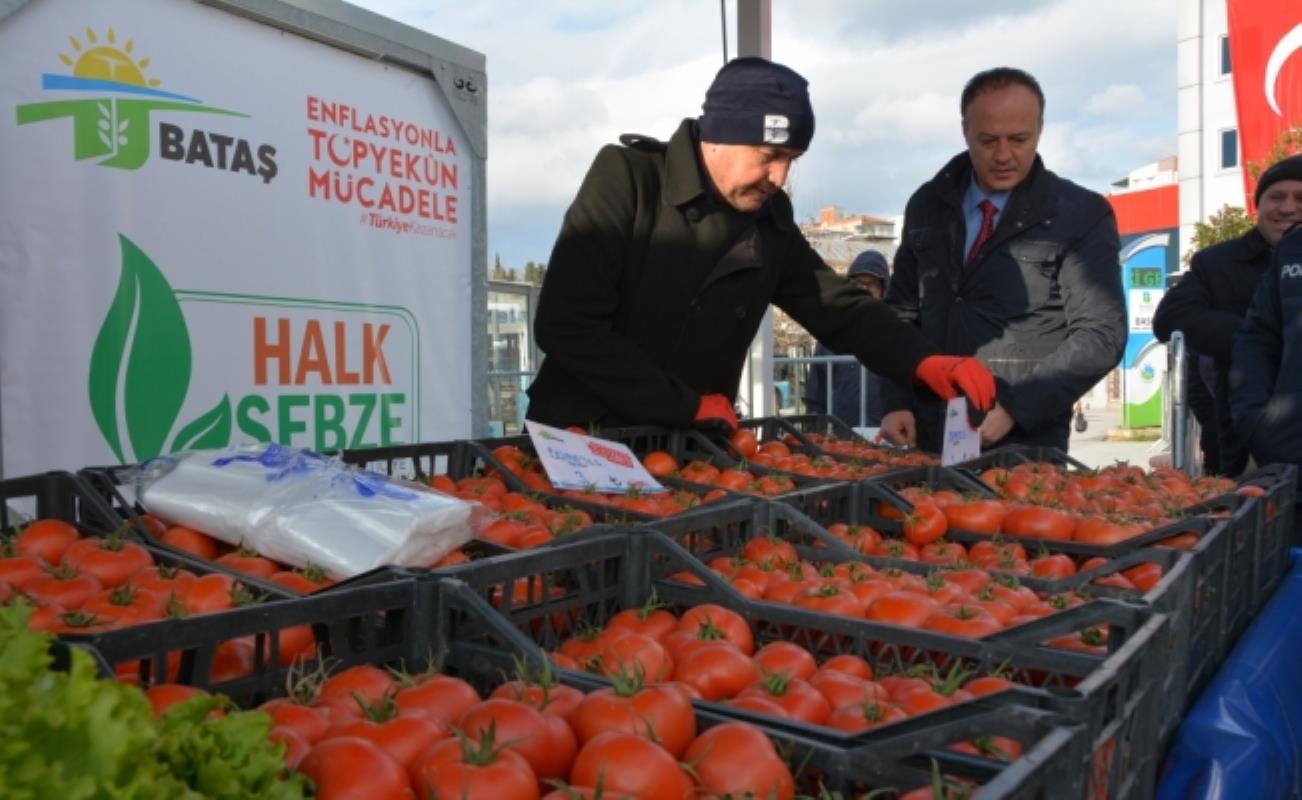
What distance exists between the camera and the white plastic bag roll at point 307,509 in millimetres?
1976

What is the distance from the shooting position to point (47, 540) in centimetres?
205

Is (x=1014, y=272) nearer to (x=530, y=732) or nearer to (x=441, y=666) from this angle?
(x=441, y=666)

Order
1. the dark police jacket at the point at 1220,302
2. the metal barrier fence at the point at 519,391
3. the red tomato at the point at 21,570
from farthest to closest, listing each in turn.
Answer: the metal barrier fence at the point at 519,391 < the dark police jacket at the point at 1220,302 < the red tomato at the point at 21,570

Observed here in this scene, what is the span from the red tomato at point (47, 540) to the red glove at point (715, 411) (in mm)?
1871

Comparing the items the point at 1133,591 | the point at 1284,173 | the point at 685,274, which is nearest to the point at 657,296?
the point at 685,274

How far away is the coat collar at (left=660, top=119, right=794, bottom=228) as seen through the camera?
3.51 m

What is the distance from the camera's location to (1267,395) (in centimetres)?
372

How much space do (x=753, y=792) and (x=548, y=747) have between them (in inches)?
9.1

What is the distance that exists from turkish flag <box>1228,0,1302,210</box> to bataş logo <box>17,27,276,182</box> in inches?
794

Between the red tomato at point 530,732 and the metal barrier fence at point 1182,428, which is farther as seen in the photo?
the metal barrier fence at point 1182,428

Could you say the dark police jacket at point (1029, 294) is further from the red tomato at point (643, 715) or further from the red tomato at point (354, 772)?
the red tomato at point (354, 772)

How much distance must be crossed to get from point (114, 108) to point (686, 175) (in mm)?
1884

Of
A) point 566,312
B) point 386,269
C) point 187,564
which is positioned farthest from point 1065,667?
point 386,269

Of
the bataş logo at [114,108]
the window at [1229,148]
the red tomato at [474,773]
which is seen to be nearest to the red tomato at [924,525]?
the red tomato at [474,773]
